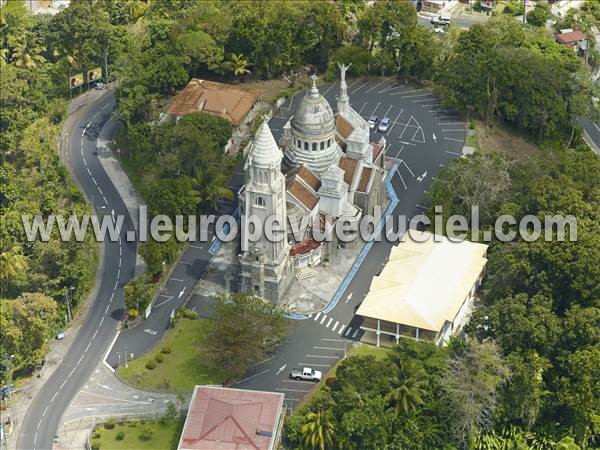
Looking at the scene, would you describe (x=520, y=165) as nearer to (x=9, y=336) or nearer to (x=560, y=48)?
(x=560, y=48)

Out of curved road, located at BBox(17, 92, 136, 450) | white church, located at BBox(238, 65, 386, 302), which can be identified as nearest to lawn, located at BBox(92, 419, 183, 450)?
curved road, located at BBox(17, 92, 136, 450)

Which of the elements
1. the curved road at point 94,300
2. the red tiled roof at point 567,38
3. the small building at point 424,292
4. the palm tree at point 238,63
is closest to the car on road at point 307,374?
the small building at point 424,292

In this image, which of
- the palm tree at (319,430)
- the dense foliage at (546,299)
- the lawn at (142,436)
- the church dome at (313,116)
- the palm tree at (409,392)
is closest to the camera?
the palm tree at (319,430)

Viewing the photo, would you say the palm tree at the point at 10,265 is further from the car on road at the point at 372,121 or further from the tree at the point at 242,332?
the car on road at the point at 372,121

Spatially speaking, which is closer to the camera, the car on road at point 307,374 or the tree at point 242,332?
the tree at point 242,332

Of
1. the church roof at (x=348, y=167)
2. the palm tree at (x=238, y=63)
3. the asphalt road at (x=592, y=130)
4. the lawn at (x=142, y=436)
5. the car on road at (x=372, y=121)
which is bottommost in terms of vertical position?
the lawn at (x=142, y=436)

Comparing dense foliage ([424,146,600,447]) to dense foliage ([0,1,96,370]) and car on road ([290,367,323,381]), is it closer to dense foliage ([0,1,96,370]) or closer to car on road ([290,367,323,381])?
car on road ([290,367,323,381])
